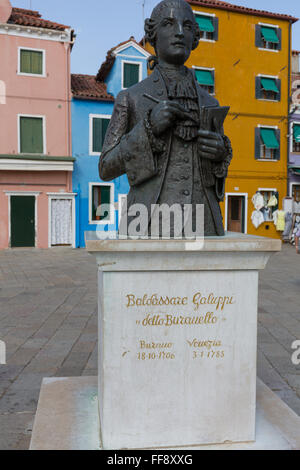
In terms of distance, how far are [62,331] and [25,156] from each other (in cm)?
1238

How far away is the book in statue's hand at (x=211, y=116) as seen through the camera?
8.58 ft

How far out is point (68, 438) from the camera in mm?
2609

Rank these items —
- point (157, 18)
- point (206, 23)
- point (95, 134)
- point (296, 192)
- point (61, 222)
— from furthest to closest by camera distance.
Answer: point (296, 192) < point (206, 23) < point (95, 134) < point (61, 222) < point (157, 18)

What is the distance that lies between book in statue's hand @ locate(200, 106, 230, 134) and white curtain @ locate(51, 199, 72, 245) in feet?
50.8

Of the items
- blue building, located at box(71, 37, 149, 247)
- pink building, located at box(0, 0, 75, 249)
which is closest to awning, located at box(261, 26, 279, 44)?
blue building, located at box(71, 37, 149, 247)

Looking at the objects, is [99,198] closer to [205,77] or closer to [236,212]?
[236,212]

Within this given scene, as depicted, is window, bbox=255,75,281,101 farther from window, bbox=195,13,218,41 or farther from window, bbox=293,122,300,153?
window, bbox=195,13,218,41

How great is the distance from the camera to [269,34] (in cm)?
2048

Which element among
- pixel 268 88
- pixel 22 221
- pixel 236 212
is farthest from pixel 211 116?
pixel 268 88

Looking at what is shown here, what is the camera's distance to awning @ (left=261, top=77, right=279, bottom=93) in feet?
66.7

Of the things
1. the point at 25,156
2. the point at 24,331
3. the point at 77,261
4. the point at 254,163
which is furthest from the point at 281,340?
the point at 254,163

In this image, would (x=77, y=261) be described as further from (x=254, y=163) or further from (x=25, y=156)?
(x=254, y=163)

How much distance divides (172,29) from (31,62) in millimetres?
16200

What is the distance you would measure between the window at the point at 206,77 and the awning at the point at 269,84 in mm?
2674
